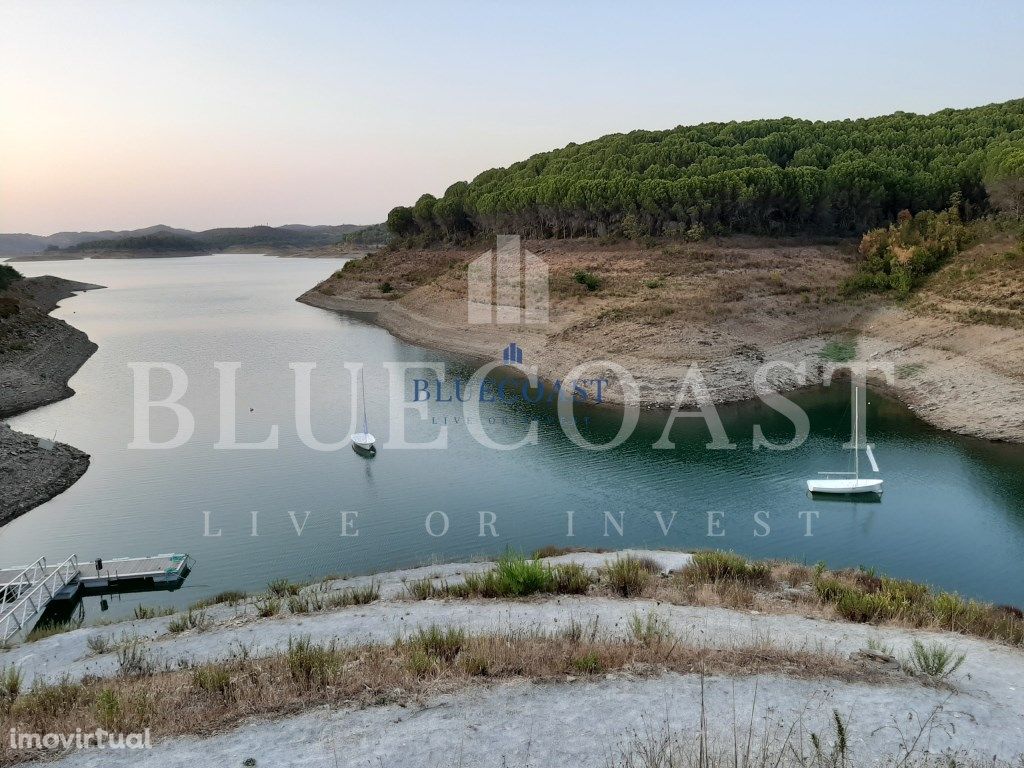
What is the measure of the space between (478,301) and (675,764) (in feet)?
147

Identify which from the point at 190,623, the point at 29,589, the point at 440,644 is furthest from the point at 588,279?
the point at 440,644

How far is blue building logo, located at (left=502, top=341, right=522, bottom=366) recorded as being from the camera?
40.1 metres

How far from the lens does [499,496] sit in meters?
21.1

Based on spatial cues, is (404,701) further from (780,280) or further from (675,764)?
(780,280)

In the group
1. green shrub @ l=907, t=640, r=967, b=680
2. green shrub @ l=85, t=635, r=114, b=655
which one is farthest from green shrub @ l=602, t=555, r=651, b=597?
green shrub @ l=85, t=635, r=114, b=655

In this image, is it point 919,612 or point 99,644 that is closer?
point 919,612

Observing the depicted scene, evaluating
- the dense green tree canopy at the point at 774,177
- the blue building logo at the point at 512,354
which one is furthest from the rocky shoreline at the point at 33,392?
the dense green tree canopy at the point at 774,177

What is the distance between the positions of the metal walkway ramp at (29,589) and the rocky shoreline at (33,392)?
480 centimetres

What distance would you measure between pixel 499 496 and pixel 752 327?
2032 cm

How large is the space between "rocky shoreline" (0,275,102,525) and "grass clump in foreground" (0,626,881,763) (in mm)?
15209

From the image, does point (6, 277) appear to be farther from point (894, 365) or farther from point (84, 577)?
point (894, 365)

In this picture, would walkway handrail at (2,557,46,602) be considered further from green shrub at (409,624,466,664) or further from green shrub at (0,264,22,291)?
green shrub at (0,264,22,291)

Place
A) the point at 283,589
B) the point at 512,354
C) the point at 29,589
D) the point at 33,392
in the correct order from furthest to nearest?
1. the point at 512,354
2. the point at 33,392
3. the point at 29,589
4. the point at 283,589

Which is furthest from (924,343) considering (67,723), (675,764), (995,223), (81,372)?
(81,372)
